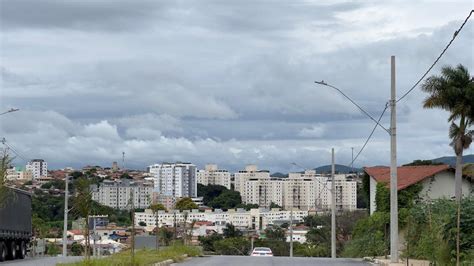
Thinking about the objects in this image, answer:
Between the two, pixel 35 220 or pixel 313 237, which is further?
pixel 313 237

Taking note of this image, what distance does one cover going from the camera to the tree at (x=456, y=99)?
5547cm

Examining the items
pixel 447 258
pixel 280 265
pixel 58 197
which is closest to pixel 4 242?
pixel 280 265

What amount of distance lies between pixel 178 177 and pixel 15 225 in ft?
353

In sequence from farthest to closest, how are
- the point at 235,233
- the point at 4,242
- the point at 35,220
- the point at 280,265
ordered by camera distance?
the point at 235,233, the point at 35,220, the point at 4,242, the point at 280,265

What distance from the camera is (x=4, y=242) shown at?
45.0 m

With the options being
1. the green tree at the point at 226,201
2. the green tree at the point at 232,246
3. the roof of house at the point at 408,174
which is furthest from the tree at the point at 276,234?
the green tree at the point at 226,201

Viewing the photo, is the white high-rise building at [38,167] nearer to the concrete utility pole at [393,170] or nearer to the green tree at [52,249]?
the green tree at [52,249]

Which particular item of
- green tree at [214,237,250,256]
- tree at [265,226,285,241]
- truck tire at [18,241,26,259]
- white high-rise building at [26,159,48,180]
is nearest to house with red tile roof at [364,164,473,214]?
truck tire at [18,241,26,259]

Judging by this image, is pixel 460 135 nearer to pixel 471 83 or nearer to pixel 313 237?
pixel 471 83

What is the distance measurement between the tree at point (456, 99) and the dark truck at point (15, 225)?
2486 cm

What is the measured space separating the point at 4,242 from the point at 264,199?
15437 cm

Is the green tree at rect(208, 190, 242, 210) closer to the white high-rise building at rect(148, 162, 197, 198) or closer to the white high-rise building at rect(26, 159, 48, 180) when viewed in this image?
the white high-rise building at rect(148, 162, 197, 198)

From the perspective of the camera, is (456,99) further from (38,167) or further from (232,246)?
(38,167)

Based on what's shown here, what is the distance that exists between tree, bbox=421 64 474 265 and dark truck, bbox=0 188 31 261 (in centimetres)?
2486
